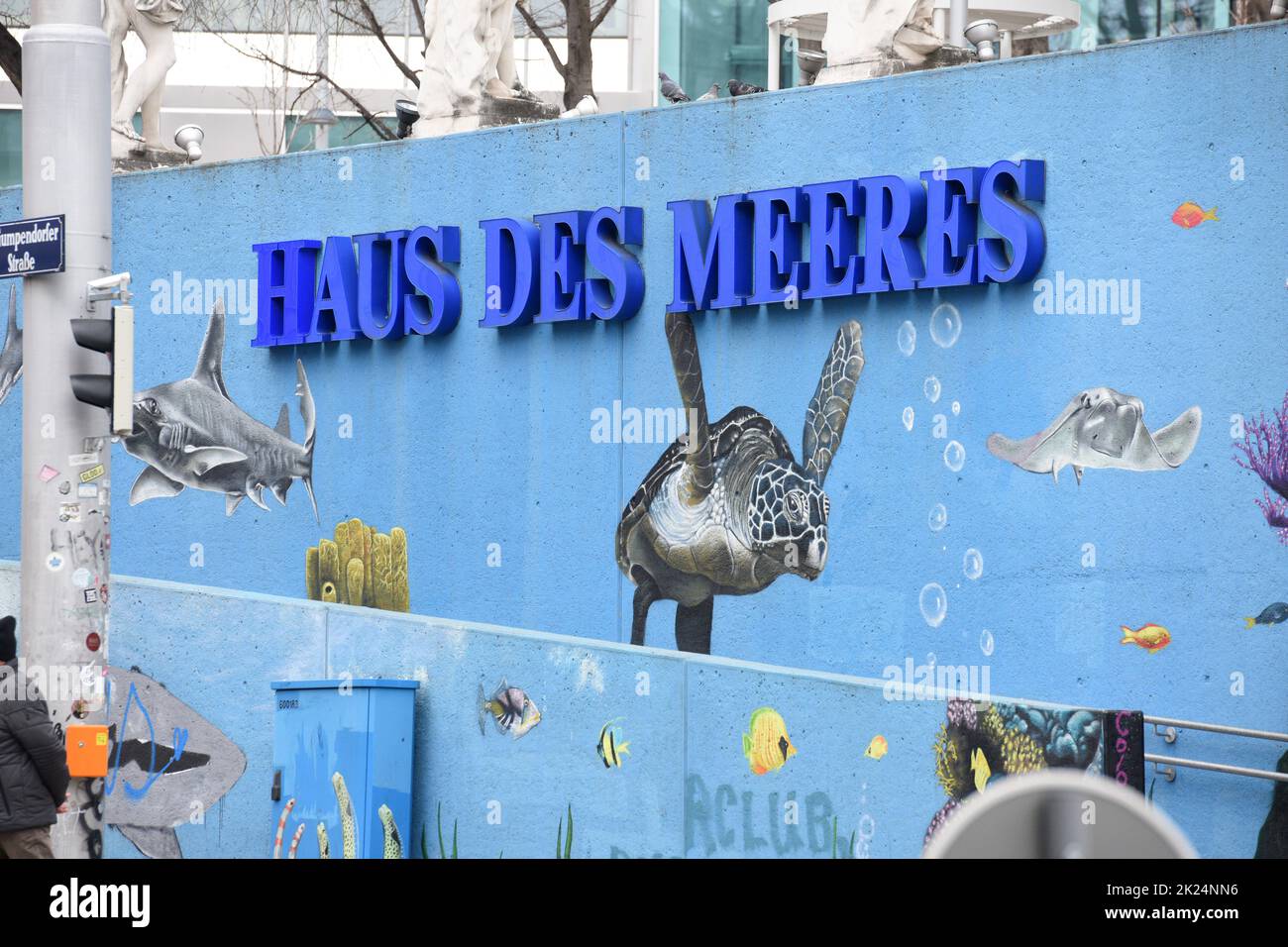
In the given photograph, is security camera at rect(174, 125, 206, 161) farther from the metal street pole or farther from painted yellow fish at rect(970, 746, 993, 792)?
painted yellow fish at rect(970, 746, 993, 792)

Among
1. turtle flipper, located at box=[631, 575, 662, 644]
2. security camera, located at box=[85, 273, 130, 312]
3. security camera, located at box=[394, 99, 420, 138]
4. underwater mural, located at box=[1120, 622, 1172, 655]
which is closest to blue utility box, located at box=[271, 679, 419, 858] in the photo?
turtle flipper, located at box=[631, 575, 662, 644]

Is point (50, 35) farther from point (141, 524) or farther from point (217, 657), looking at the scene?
point (141, 524)

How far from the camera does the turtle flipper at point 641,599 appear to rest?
12.4 metres

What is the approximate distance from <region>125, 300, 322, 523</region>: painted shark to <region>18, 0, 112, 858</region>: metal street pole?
4836mm

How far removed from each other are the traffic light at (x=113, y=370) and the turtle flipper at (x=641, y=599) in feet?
13.4

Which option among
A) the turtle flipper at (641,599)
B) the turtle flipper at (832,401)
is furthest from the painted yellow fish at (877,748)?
the turtle flipper at (641,599)

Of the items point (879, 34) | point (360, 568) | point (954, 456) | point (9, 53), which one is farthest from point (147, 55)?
point (954, 456)

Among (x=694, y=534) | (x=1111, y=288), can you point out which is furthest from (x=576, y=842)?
(x=1111, y=288)

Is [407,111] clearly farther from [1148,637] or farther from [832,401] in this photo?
[1148,637]

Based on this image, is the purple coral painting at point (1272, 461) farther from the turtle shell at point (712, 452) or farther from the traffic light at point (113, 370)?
the traffic light at point (113, 370)

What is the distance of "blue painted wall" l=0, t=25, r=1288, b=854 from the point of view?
394 inches

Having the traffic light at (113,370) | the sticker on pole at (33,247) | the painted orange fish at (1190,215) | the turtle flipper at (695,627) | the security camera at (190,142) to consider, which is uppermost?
the security camera at (190,142)

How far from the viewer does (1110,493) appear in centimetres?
1039

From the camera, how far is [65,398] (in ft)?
30.4
